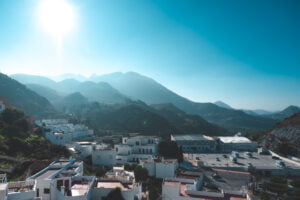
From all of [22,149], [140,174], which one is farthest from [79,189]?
[22,149]

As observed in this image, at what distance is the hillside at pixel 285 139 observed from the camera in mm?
47031

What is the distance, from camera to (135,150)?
36.2 meters

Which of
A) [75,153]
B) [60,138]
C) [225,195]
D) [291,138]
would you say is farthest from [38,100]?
[291,138]

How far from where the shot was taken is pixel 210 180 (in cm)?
2978

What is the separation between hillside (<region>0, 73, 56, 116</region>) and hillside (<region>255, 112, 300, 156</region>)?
84.2m

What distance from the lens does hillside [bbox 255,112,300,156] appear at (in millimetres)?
47031

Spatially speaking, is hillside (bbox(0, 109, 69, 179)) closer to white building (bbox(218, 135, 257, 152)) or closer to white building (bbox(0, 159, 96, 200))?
white building (bbox(0, 159, 96, 200))

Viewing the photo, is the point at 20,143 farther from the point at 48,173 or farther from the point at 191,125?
the point at 191,125

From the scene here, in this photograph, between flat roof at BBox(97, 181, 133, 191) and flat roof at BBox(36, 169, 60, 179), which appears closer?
flat roof at BBox(36, 169, 60, 179)

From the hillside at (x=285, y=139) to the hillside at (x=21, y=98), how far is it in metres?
84.2

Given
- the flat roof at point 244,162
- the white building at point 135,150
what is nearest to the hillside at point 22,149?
the white building at point 135,150

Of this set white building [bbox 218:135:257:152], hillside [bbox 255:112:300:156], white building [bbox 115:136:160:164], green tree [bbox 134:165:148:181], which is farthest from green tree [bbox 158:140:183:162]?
hillside [bbox 255:112:300:156]

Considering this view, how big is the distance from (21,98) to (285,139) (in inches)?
3928

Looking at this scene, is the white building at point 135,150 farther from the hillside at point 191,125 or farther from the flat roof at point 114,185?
the hillside at point 191,125
